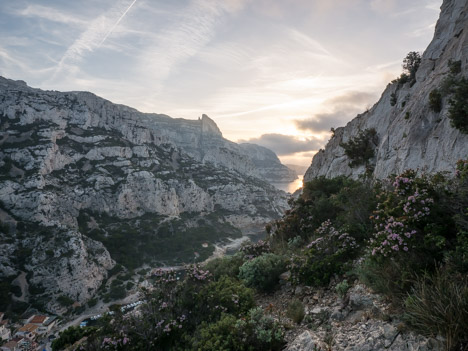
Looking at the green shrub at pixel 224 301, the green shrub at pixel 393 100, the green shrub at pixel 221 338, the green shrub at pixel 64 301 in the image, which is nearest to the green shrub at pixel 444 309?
the green shrub at pixel 221 338

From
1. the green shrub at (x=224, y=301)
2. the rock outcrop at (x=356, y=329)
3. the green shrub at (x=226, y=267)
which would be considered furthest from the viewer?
the green shrub at (x=226, y=267)

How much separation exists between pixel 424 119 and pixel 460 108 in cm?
303

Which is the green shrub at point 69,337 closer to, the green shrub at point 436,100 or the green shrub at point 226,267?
the green shrub at point 226,267

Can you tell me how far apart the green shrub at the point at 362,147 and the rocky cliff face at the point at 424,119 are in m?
0.40

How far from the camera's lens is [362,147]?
18.5 metres

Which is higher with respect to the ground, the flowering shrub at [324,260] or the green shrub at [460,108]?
the green shrub at [460,108]

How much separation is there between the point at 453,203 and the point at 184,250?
6844cm

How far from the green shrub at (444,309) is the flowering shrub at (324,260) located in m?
2.95

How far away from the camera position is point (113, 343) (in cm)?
541

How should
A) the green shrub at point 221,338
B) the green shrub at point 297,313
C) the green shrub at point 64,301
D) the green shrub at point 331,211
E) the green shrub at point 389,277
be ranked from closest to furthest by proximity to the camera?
the green shrub at point 389,277 < the green shrub at point 221,338 < the green shrub at point 297,313 < the green shrub at point 331,211 < the green shrub at point 64,301

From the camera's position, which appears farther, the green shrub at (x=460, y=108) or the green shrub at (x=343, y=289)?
the green shrub at (x=460, y=108)

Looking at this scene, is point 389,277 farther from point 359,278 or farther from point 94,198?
point 94,198

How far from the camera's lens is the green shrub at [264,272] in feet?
25.9

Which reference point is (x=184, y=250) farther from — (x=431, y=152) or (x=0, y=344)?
(x=431, y=152)
